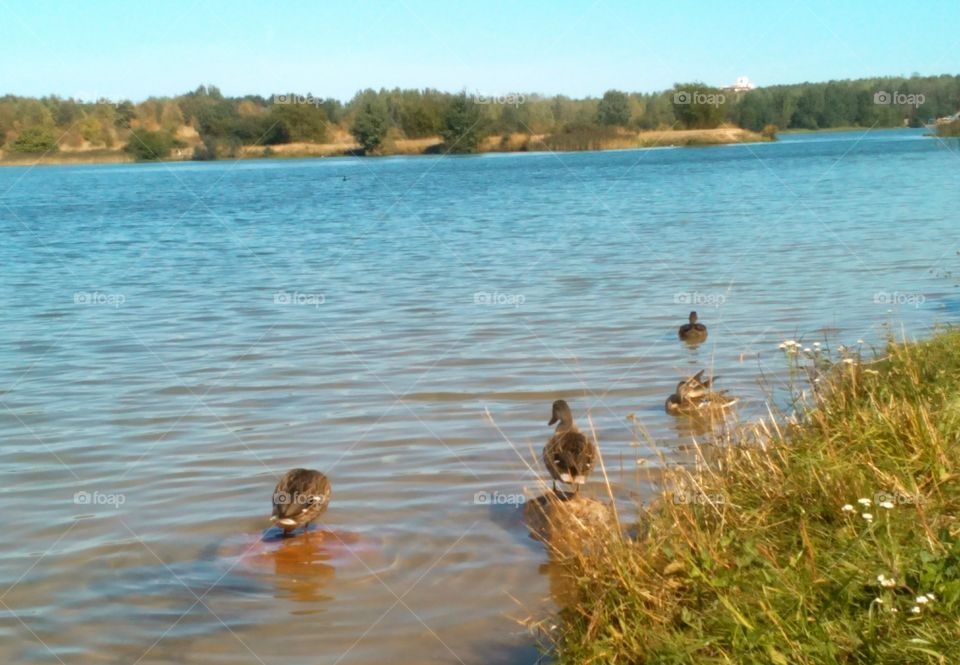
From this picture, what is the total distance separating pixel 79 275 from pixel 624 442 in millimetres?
14345

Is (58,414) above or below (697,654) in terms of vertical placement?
below

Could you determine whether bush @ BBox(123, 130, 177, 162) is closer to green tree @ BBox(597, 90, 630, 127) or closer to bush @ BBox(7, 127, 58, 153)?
bush @ BBox(7, 127, 58, 153)

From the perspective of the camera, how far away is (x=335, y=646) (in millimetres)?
5324

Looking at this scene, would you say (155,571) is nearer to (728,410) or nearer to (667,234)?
(728,410)

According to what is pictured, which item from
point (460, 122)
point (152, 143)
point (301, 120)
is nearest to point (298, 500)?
point (301, 120)

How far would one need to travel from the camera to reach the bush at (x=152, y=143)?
234 ft

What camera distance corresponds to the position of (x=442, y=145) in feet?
244

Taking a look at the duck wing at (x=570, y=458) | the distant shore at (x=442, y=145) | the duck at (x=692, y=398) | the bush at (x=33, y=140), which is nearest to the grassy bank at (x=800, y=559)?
the duck wing at (x=570, y=458)

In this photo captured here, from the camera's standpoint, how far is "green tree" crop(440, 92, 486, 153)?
6944 centimetres

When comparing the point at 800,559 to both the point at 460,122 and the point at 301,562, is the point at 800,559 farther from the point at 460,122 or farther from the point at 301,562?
the point at 460,122

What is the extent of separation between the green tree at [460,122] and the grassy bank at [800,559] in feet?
206

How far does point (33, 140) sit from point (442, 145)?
A: 2604 centimetres

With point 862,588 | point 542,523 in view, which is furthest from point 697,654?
point 542,523

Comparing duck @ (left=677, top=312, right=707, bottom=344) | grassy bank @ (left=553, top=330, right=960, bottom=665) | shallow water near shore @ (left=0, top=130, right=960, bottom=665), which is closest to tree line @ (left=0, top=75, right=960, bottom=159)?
shallow water near shore @ (left=0, top=130, right=960, bottom=665)
